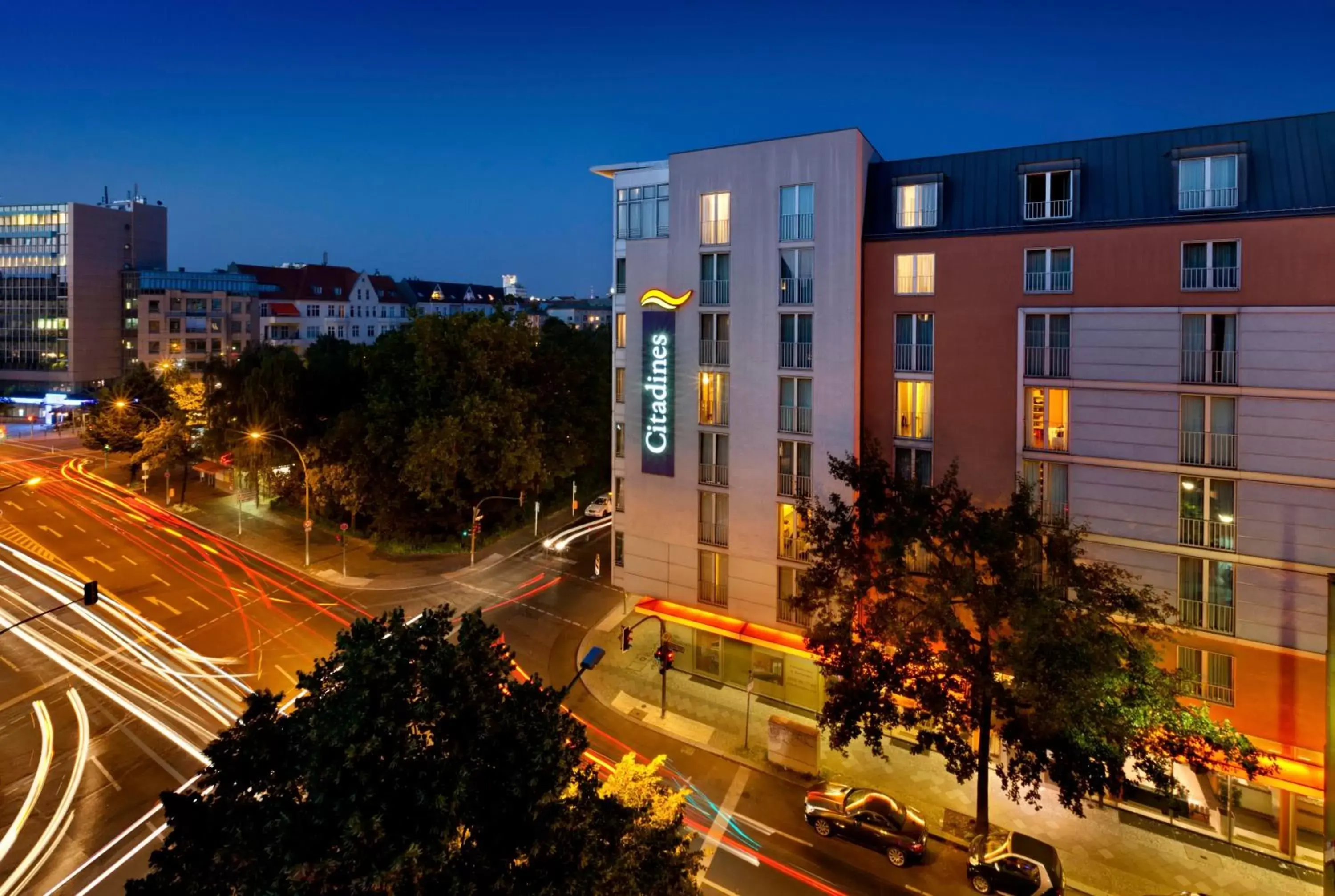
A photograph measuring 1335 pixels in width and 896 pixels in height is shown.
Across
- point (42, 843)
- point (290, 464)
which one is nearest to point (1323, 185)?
point (42, 843)

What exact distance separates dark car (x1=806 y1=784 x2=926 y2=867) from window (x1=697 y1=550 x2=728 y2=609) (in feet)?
29.8

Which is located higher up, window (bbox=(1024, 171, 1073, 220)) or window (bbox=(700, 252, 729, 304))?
window (bbox=(1024, 171, 1073, 220))

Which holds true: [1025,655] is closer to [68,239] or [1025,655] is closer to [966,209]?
[966,209]

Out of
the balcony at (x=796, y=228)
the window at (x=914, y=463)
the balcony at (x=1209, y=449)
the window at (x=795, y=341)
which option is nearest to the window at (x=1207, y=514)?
the balcony at (x=1209, y=449)

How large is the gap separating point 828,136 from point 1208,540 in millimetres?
18611

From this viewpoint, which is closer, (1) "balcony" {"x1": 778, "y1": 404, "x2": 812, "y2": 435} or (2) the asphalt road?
(2) the asphalt road

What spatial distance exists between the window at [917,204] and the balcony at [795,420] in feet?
25.6

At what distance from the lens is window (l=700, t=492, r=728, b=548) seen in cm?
2920

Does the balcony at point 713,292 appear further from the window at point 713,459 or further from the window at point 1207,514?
the window at point 1207,514

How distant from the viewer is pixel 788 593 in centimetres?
2759

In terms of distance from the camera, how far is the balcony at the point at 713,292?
94.1ft

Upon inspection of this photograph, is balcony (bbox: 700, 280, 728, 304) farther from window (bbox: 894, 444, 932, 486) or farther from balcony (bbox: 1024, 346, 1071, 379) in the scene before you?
balcony (bbox: 1024, 346, 1071, 379)

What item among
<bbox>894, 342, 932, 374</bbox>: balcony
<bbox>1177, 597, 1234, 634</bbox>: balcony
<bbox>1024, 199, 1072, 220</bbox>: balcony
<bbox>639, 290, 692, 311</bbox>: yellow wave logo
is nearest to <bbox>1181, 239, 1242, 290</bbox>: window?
<bbox>1024, 199, 1072, 220</bbox>: balcony

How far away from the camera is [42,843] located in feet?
65.3
